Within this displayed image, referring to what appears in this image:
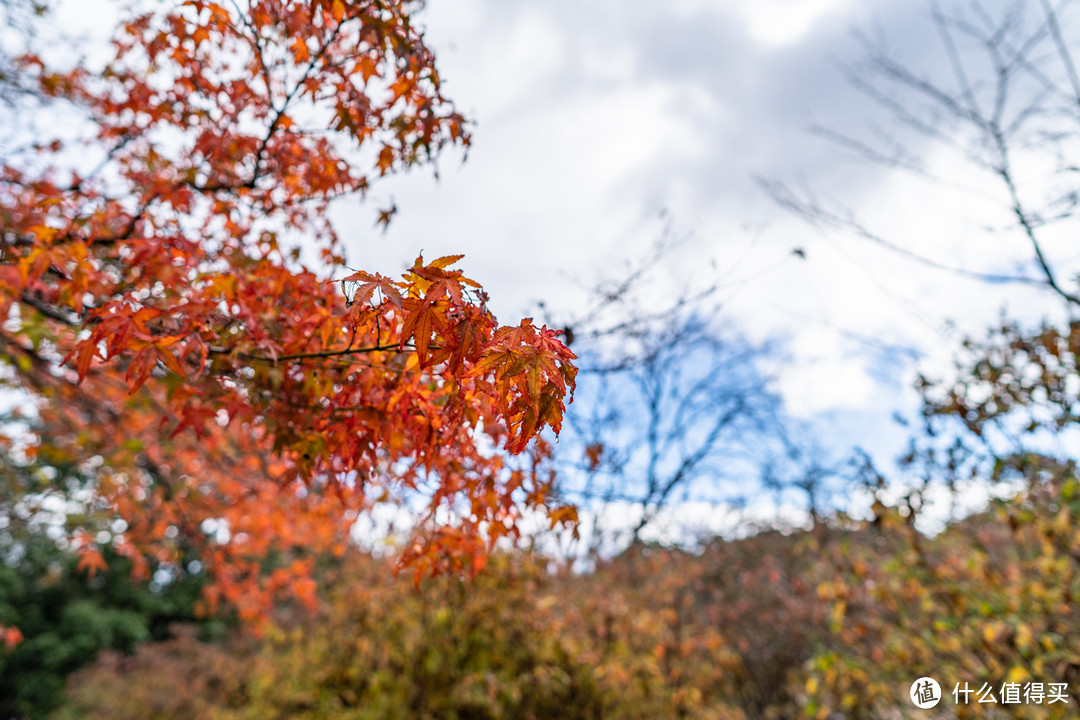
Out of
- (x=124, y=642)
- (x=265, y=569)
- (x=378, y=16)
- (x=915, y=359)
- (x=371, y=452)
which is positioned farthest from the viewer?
(x=265, y=569)

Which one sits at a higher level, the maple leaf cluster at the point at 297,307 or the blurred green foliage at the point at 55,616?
the maple leaf cluster at the point at 297,307

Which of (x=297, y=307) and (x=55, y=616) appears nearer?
(x=297, y=307)

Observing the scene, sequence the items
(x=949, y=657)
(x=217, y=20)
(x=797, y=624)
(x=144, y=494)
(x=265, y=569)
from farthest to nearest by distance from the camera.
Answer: (x=265, y=569) → (x=797, y=624) → (x=144, y=494) → (x=949, y=657) → (x=217, y=20)

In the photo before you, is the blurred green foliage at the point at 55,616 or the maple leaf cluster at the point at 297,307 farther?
the blurred green foliage at the point at 55,616

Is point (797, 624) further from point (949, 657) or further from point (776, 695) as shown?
point (949, 657)

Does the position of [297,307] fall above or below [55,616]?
above

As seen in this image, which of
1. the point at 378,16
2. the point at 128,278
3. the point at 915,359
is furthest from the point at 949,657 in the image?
the point at 128,278

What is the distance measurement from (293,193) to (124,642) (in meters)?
17.1

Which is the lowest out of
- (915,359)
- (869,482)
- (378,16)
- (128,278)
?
(869,482)

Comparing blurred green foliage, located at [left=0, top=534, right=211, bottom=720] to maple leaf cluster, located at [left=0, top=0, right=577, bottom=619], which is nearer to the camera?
maple leaf cluster, located at [left=0, top=0, right=577, bottom=619]

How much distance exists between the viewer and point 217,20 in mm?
2445

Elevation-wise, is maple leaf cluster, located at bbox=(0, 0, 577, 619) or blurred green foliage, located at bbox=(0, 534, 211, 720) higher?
maple leaf cluster, located at bbox=(0, 0, 577, 619)

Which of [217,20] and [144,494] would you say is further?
[144,494]

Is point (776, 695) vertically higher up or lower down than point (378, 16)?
lower down
